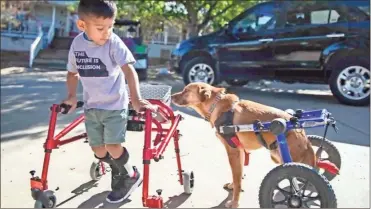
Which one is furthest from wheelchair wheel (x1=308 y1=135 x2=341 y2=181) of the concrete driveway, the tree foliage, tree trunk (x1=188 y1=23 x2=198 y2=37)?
tree trunk (x1=188 y1=23 x2=198 y2=37)

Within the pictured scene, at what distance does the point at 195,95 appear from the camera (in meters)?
2.05

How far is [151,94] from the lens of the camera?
6.93 ft

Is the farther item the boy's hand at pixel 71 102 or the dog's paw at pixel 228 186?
the dog's paw at pixel 228 186

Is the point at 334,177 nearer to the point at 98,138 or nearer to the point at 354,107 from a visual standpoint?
the point at 98,138

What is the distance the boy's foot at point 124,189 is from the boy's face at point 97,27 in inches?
28.8

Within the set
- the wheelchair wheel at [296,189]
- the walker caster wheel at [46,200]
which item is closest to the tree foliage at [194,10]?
the walker caster wheel at [46,200]

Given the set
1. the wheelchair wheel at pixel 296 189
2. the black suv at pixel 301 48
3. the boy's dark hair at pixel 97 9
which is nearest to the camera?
the boy's dark hair at pixel 97 9

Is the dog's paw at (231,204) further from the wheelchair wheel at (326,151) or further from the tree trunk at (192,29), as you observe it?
the tree trunk at (192,29)

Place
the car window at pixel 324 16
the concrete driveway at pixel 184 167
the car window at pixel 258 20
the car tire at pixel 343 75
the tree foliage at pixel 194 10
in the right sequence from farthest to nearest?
the tree foliage at pixel 194 10 → the car window at pixel 258 20 → the car tire at pixel 343 75 → the car window at pixel 324 16 → the concrete driveway at pixel 184 167

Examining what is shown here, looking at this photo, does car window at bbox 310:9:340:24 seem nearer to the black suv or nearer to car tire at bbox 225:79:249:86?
the black suv

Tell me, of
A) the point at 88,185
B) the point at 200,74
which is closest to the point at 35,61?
the point at 200,74

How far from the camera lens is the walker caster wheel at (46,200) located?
75.3 inches

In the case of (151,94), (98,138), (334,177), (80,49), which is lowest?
(334,177)

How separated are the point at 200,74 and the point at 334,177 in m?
3.58
